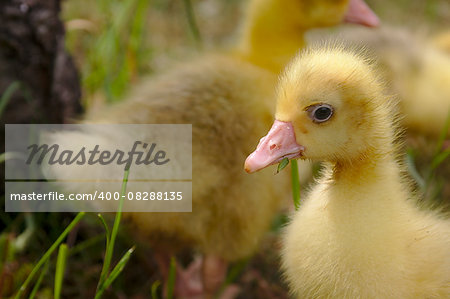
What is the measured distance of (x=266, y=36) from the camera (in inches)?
70.5

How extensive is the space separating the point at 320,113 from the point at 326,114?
1 cm

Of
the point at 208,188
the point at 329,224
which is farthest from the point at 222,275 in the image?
the point at 329,224

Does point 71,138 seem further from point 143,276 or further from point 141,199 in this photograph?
point 143,276

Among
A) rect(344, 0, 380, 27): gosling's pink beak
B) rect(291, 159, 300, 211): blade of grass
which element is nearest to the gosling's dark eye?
rect(291, 159, 300, 211): blade of grass

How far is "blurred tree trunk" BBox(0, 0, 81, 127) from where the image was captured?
1494 mm

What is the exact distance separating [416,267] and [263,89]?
683 millimetres

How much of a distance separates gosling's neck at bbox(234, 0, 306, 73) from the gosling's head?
2.68 feet

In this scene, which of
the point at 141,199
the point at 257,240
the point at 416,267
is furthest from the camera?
the point at 257,240

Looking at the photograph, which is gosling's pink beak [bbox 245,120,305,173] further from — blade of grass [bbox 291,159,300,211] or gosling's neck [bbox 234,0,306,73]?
gosling's neck [bbox 234,0,306,73]

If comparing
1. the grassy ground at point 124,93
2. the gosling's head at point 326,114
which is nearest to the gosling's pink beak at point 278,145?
the gosling's head at point 326,114

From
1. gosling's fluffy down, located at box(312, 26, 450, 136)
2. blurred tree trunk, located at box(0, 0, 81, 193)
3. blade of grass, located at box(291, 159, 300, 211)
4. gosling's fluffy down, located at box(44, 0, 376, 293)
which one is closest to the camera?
blade of grass, located at box(291, 159, 300, 211)

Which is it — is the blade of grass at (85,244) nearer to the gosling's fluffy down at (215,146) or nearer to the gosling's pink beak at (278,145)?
the gosling's fluffy down at (215,146)

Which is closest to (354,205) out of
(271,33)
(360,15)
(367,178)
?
(367,178)

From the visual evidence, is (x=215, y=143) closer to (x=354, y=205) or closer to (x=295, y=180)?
(x=295, y=180)
